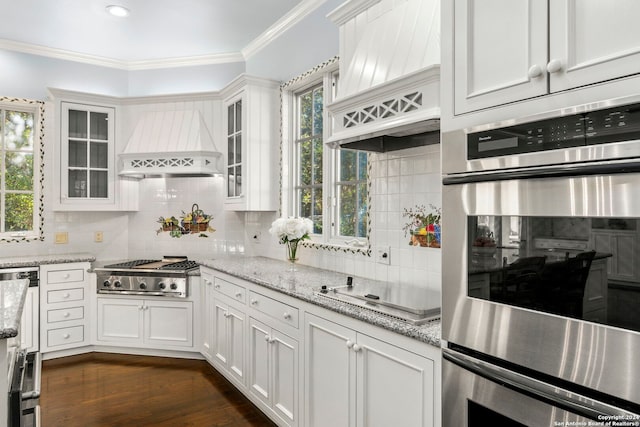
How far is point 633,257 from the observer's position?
0.96 meters

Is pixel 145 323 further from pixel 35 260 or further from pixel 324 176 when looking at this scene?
pixel 324 176

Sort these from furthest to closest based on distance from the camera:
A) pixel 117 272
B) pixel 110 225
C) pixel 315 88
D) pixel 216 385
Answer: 1. pixel 110 225
2. pixel 117 272
3. pixel 315 88
4. pixel 216 385

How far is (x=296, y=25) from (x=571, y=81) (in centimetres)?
290

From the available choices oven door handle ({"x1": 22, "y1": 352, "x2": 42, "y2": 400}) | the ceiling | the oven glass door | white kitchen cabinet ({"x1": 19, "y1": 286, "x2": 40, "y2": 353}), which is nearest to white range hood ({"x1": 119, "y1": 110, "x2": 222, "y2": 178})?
the ceiling

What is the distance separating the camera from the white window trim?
306 cm

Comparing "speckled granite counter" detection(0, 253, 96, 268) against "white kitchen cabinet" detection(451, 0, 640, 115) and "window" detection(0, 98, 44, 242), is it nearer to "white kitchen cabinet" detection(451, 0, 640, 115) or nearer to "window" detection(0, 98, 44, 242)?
"window" detection(0, 98, 44, 242)

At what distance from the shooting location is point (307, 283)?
2.62m

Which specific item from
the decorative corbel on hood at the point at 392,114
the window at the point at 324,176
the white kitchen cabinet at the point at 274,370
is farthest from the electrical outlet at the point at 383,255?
the white kitchen cabinet at the point at 274,370

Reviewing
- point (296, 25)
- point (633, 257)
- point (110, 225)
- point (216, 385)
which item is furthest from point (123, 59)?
point (633, 257)

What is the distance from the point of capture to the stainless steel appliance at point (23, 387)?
4.87 feet

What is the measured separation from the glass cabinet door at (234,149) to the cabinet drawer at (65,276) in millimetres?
1575

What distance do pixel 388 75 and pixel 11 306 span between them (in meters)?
1.94

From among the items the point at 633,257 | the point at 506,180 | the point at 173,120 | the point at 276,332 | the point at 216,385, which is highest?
the point at 173,120

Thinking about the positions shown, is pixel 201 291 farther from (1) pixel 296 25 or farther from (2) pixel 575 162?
(2) pixel 575 162
